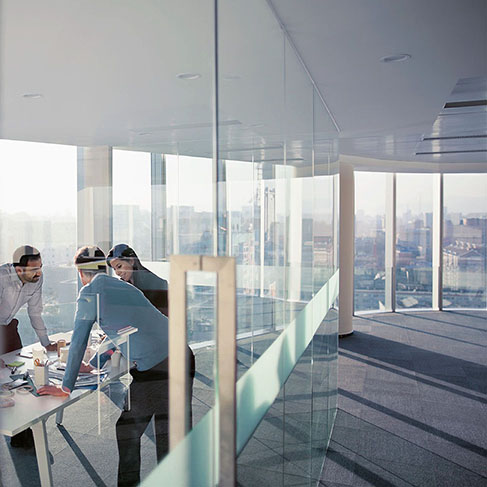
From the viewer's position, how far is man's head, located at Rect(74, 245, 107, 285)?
38.4 inches

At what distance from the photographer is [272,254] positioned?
2.23 meters

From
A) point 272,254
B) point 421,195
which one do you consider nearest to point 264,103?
point 272,254

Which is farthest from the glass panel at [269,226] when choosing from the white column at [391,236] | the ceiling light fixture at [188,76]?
the white column at [391,236]

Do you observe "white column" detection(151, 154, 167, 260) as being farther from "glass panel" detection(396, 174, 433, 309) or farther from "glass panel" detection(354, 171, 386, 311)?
"glass panel" detection(396, 174, 433, 309)

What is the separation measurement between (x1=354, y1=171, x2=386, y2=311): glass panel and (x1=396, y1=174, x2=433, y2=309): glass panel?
363mm

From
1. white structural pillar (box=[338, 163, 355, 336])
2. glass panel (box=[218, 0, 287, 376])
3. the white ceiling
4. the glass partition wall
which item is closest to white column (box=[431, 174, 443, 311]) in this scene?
white structural pillar (box=[338, 163, 355, 336])

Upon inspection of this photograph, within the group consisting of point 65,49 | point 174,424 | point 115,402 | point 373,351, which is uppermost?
point 65,49

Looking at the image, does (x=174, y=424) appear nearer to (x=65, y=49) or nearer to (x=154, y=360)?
(x=154, y=360)

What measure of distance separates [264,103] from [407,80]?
1655mm

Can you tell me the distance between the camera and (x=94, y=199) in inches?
39.4

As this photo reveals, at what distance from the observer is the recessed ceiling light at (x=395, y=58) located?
2.84 m

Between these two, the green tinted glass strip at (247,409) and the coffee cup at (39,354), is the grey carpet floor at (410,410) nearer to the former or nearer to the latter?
the green tinted glass strip at (247,409)

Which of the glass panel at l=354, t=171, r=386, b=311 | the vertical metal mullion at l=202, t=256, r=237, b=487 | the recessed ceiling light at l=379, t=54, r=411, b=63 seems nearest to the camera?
the vertical metal mullion at l=202, t=256, r=237, b=487

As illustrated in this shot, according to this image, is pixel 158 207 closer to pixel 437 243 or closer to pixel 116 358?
pixel 116 358
